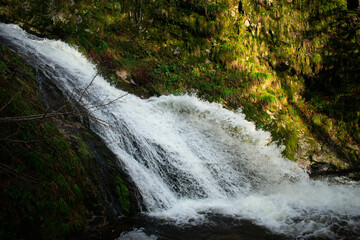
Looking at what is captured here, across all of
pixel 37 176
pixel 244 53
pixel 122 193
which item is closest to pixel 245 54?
pixel 244 53

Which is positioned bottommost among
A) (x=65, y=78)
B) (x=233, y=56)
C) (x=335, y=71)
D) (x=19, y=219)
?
(x=19, y=219)

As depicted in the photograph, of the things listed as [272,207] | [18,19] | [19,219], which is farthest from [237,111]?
[18,19]

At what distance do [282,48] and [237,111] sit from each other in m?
4.92

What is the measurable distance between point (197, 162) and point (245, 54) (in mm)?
6835

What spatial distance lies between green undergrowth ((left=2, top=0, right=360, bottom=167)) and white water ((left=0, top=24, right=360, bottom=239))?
1.09 meters

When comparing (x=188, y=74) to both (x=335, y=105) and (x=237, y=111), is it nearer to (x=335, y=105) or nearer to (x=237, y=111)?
(x=237, y=111)

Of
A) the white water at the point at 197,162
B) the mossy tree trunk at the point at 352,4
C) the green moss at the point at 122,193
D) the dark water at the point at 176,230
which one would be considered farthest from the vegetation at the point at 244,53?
the dark water at the point at 176,230

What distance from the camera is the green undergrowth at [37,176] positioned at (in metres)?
2.33

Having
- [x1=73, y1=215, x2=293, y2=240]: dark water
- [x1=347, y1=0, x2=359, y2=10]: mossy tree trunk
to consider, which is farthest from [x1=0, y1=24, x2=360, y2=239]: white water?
[x1=347, y1=0, x2=359, y2=10]: mossy tree trunk

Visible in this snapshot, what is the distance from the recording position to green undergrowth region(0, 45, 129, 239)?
2.33m

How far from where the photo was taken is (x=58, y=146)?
3314mm

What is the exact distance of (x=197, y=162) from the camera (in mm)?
6125

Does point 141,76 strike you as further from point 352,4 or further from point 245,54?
point 352,4

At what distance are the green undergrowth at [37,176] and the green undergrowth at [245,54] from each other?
4634mm
